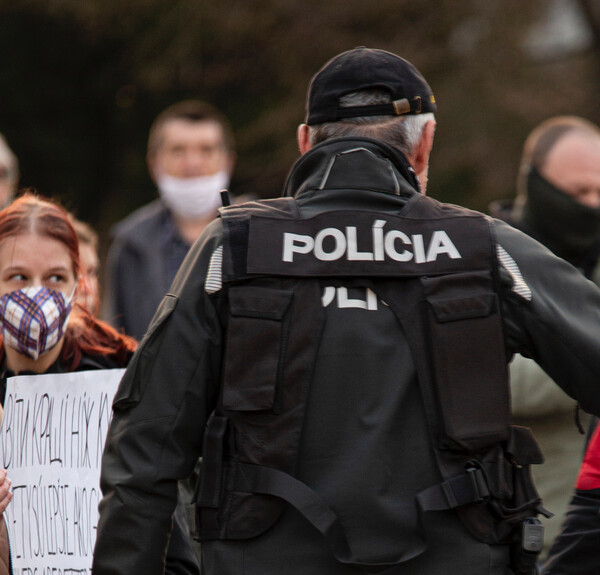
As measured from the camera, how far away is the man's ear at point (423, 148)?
3.04 meters

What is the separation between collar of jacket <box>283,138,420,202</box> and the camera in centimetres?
287

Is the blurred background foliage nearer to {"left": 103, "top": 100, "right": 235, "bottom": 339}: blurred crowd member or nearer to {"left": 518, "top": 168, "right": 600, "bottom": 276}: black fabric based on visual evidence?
{"left": 103, "top": 100, "right": 235, "bottom": 339}: blurred crowd member

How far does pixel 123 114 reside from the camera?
1541 cm

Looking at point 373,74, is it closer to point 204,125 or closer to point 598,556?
point 598,556

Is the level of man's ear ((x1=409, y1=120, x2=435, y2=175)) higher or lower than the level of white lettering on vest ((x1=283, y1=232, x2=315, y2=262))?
higher

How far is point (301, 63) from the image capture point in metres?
14.6

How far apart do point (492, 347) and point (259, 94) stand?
12.6 metres

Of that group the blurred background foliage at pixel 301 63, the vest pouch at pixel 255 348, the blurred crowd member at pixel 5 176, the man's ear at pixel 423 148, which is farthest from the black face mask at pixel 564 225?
the blurred background foliage at pixel 301 63

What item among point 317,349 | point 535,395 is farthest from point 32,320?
point 535,395

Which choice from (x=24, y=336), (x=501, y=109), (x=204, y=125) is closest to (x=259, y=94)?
(x=501, y=109)

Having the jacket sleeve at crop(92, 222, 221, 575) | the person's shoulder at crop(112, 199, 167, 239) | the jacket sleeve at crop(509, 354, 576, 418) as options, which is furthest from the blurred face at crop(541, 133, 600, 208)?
the jacket sleeve at crop(92, 222, 221, 575)

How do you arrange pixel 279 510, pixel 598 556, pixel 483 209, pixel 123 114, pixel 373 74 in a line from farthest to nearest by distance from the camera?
pixel 123 114 → pixel 483 209 → pixel 598 556 → pixel 373 74 → pixel 279 510

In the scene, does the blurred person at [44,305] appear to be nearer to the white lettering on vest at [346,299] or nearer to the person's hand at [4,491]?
the person's hand at [4,491]

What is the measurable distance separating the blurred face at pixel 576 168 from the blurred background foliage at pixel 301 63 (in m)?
8.23
